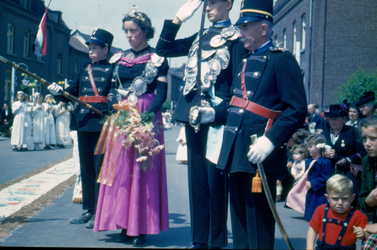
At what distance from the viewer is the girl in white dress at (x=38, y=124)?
16714 mm

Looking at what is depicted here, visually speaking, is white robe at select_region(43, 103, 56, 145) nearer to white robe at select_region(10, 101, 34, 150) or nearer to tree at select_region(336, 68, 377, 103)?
white robe at select_region(10, 101, 34, 150)

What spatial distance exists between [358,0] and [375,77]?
4.82 meters

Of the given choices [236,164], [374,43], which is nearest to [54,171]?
[236,164]

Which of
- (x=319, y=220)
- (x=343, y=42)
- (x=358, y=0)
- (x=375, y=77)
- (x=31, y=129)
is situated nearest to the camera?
(x=319, y=220)

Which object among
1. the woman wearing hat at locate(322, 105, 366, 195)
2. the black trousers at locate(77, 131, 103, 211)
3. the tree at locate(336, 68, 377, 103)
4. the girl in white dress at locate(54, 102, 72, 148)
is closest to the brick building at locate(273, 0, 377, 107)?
the tree at locate(336, 68, 377, 103)

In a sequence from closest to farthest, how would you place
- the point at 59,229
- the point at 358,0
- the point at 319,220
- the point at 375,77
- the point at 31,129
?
the point at 319,220 < the point at 59,229 < the point at 31,129 < the point at 375,77 < the point at 358,0

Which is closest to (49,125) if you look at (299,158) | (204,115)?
(299,158)

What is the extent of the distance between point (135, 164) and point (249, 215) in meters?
1.83

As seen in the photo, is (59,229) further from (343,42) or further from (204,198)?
(343,42)

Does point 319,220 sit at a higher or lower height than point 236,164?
lower

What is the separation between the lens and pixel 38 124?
56.1ft

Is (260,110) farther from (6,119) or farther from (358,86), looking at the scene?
(6,119)

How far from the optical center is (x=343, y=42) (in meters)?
23.4

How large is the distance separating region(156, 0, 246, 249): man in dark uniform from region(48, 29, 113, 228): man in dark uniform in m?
1.51
